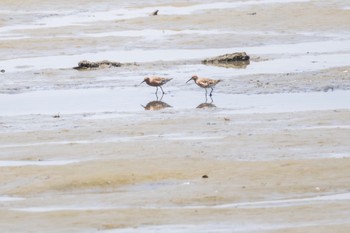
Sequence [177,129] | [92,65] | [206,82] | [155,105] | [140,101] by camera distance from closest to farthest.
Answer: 1. [177,129]
2. [155,105]
3. [140,101]
4. [206,82]
5. [92,65]

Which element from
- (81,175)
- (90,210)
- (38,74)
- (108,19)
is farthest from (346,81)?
(108,19)

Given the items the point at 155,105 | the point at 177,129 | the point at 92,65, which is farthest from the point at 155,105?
the point at 92,65

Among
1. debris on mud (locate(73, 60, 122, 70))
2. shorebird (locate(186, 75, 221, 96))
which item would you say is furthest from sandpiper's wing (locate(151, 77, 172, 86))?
debris on mud (locate(73, 60, 122, 70))

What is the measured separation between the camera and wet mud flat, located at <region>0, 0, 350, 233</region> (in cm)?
1234

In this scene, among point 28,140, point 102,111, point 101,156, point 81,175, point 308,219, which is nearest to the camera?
point 308,219

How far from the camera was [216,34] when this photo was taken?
27.1 meters

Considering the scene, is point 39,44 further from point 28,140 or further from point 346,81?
point 28,140

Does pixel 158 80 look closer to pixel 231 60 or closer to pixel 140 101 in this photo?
pixel 140 101

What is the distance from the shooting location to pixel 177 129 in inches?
656

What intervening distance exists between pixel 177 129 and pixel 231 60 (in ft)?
21.6

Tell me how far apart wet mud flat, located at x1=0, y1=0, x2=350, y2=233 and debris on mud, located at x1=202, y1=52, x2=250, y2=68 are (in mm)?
264

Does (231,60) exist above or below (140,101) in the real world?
above

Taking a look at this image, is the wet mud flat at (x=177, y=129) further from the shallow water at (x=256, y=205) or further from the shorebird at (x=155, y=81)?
the shorebird at (x=155, y=81)

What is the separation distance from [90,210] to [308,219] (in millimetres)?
2234
